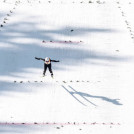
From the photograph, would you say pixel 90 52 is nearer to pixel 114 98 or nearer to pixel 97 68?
pixel 97 68

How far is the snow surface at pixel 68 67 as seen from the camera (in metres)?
15.9

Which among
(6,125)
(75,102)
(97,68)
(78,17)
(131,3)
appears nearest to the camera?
(6,125)

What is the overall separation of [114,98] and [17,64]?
5.27 meters

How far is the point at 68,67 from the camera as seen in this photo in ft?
64.4

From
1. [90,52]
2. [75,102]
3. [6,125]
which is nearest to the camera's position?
[6,125]

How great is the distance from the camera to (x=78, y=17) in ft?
80.7

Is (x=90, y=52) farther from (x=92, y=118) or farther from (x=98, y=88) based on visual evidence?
(x=92, y=118)

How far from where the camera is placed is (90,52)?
2097 cm

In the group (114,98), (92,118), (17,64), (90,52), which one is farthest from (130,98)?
(17,64)

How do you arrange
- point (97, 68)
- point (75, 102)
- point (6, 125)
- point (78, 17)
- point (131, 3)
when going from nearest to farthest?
point (6, 125)
point (75, 102)
point (97, 68)
point (78, 17)
point (131, 3)

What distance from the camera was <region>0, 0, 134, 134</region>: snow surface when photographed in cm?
1592

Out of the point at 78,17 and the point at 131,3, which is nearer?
the point at 78,17

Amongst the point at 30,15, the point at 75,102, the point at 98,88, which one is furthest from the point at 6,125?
the point at 30,15

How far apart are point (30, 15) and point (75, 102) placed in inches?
374
